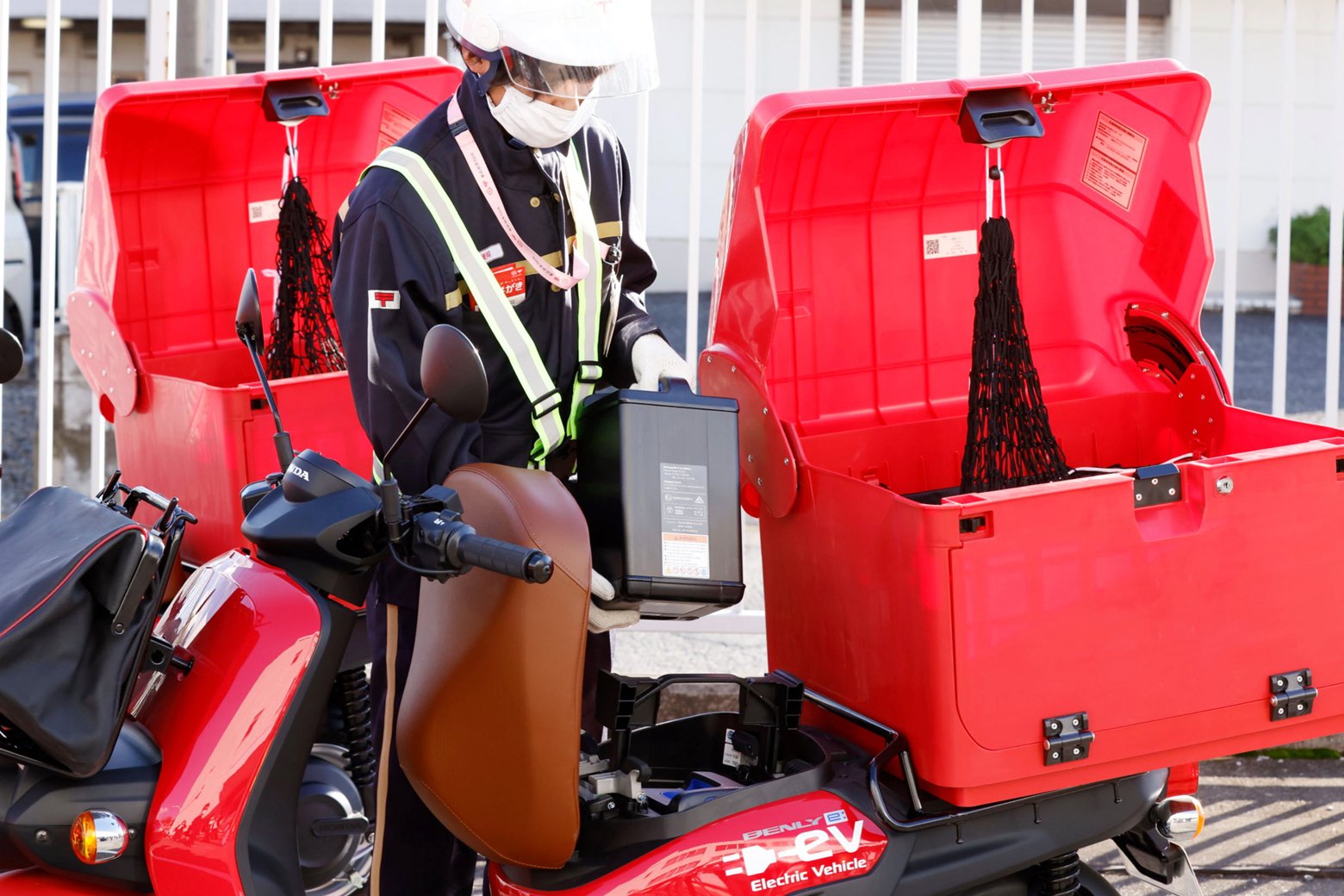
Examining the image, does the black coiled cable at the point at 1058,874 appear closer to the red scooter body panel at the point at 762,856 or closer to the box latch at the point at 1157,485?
the red scooter body panel at the point at 762,856

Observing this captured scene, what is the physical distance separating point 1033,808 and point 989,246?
0.92 meters

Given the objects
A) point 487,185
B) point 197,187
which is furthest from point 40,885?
point 197,187

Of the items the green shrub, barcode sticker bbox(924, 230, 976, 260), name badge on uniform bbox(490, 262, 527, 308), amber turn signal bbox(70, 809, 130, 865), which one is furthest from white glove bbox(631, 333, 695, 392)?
the green shrub

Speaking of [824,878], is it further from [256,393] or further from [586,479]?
[256,393]

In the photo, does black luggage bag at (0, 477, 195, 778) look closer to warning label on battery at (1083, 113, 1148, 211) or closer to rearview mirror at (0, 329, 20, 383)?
rearview mirror at (0, 329, 20, 383)

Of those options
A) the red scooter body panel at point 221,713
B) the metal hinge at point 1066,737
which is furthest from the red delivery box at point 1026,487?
the red scooter body panel at point 221,713

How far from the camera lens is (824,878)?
2.34m

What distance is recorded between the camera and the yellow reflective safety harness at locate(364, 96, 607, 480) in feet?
8.34

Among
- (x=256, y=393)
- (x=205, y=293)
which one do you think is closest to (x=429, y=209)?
(x=256, y=393)

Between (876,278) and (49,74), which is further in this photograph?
(49,74)

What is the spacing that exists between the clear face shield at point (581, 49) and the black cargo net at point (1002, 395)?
0.67m

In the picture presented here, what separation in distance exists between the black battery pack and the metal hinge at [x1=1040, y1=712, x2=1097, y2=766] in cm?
49

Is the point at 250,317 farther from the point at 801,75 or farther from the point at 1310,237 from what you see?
the point at 1310,237

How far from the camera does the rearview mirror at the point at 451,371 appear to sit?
2.05 m
